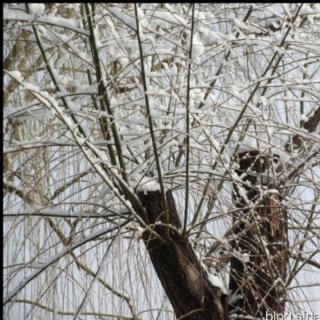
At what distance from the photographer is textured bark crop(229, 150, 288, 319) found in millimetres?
2033

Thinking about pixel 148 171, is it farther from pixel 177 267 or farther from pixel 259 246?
pixel 259 246

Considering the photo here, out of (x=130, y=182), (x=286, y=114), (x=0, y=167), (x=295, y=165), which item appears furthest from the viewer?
(x=286, y=114)

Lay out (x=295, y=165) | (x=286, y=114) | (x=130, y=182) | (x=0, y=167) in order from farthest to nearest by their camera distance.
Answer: (x=286, y=114) → (x=295, y=165) → (x=130, y=182) → (x=0, y=167)

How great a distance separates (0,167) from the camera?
1.82 m

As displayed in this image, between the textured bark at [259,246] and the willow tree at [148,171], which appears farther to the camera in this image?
the textured bark at [259,246]

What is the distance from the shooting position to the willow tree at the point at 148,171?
1886 mm

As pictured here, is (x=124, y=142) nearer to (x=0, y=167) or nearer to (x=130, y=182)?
(x=130, y=182)

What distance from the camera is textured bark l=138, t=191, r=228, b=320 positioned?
6.52ft

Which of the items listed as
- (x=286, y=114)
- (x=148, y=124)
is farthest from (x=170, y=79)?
(x=286, y=114)

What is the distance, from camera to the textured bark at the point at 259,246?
2033mm

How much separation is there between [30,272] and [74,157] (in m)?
0.38

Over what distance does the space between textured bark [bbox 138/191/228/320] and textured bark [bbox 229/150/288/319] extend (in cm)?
12

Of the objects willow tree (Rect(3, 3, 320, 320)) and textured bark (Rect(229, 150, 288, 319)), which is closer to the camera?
willow tree (Rect(3, 3, 320, 320))

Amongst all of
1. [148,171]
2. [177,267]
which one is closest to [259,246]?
[177,267]
